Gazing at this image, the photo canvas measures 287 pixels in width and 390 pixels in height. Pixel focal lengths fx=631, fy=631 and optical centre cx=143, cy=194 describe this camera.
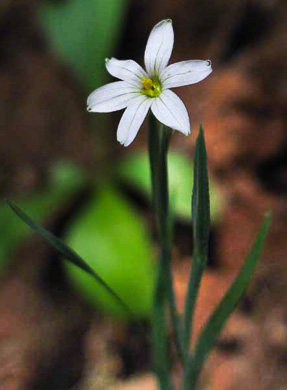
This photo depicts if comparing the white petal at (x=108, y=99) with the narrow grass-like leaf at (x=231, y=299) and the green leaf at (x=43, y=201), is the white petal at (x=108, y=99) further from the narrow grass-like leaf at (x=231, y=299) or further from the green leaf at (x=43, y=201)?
the green leaf at (x=43, y=201)

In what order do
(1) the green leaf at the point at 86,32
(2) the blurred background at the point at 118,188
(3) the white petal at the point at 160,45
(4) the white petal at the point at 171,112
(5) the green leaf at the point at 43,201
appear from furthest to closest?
(1) the green leaf at the point at 86,32 < (5) the green leaf at the point at 43,201 < (2) the blurred background at the point at 118,188 < (3) the white petal at the point at 160,45 < (4) the white petal at the point at 171,112

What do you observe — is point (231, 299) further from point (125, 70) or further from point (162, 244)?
point (125, 70)

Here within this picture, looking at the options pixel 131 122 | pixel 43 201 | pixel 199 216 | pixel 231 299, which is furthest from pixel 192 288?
pixel 43 201

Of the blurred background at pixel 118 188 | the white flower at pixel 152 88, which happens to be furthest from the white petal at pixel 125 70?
the blurred background at pixel 118 188

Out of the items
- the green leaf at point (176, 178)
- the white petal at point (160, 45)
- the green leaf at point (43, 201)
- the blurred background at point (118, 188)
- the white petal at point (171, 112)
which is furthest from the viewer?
the green leaf at point (43, 201)

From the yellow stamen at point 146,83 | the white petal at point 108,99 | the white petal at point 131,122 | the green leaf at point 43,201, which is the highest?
the white petal at point 108,99

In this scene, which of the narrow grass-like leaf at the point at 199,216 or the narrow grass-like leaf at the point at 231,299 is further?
the narrow grass-like leaf at the point at 231,299

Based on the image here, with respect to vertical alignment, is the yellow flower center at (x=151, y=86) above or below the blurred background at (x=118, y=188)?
above

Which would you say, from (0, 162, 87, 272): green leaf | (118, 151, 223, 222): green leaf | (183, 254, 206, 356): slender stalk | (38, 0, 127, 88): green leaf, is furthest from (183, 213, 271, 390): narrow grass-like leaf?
(38, 0, 127, 88): green leaf
